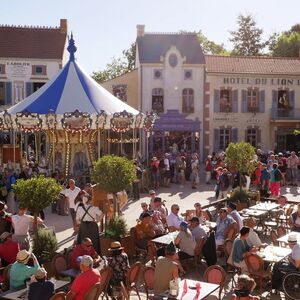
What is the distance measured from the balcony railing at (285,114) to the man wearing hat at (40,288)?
25542 mm

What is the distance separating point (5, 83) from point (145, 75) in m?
8.62

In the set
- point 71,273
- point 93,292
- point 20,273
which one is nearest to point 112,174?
point 71,273

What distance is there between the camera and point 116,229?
10422mm

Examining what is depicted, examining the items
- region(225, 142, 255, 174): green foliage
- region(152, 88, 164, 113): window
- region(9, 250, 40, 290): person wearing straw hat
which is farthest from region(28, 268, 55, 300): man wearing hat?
region(152, 88, 164, 113): window

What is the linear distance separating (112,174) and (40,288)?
4.96 meters

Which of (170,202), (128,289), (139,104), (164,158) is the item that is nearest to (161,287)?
(128,289)

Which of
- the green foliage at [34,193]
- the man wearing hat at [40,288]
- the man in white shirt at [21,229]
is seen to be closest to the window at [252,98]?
the green foliage at [34,193]

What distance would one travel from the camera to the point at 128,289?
768 centimetres

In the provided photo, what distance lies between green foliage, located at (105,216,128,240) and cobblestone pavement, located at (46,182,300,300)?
5.25 feet

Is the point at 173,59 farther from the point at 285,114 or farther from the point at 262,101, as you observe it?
the point at 285,114

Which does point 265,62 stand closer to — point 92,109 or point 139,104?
point 139,104

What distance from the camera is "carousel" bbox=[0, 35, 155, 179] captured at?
17.0m

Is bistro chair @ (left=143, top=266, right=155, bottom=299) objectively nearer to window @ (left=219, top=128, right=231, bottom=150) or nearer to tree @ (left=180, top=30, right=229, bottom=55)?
window @ (left=219, top=128, right=231, bottom=150)

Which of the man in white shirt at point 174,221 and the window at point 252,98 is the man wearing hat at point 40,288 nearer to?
the man in white shirt at point 174,221
